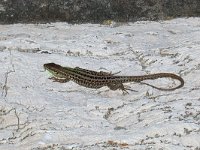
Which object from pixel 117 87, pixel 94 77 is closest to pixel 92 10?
pixel 94 77

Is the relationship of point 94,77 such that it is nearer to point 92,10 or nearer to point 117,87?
point 117,87

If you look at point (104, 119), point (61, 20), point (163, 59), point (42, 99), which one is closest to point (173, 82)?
point (163, 59)

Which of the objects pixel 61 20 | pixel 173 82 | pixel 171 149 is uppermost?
pixel 61 20

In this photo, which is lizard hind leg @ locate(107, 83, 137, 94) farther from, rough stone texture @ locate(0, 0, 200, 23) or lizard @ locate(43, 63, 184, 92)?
rough stone texture @ locate(0, 0, 200, 23)

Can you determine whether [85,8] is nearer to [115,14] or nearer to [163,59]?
[115,14]

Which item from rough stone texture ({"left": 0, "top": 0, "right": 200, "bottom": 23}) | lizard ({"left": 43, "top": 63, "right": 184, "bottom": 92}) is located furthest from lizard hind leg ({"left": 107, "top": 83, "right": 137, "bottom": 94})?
rough stone texture ({"left": 0, "top": 0, "right": 200, "bottom": 23})

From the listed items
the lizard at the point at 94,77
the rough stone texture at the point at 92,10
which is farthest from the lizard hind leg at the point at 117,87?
the rough stone texture at the point at 92,10
